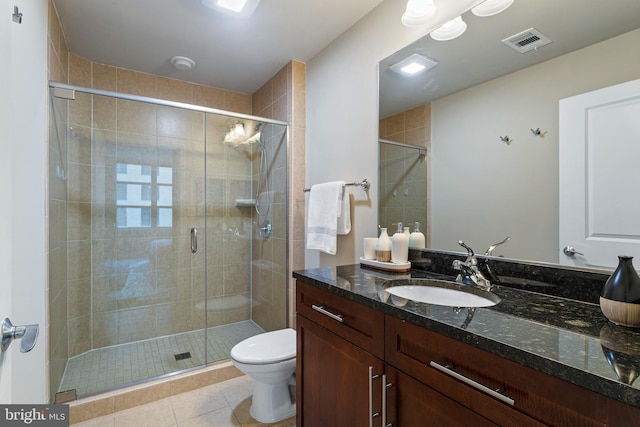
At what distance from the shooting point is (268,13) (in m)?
1.83

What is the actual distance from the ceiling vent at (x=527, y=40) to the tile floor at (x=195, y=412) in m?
2.12

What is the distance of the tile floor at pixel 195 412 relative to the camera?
169cm

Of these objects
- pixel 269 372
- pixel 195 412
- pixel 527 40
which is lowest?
pixel 195 412

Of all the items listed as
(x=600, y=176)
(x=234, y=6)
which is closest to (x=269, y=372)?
(x=600, y=176)

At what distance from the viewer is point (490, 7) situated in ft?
4.12

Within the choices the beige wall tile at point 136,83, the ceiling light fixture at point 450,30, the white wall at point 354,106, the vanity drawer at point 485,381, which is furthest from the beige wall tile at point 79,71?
the vanity drawer at point 485,381

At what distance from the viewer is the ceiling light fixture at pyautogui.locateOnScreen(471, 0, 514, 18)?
3.99ft

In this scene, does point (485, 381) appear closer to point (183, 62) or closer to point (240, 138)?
point (240, 138)

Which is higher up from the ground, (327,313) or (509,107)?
(509,107)

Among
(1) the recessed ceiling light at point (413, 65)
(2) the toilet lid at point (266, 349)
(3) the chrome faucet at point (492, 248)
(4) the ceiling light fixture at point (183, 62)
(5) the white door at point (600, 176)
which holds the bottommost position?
(2) the toilet lid at point (266, 349)

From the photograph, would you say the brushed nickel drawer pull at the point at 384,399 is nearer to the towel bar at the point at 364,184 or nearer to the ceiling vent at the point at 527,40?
the towel bar at the point at 364,184

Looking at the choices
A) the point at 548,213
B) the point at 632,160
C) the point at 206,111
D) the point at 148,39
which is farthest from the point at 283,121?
the point at 632,160

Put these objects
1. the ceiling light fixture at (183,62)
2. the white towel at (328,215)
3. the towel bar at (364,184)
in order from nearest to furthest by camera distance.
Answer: the towel bar at (364,184), the white towel at (328,215), the ceiling light fixture at (183,62)

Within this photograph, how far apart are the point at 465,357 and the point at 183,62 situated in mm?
2735
